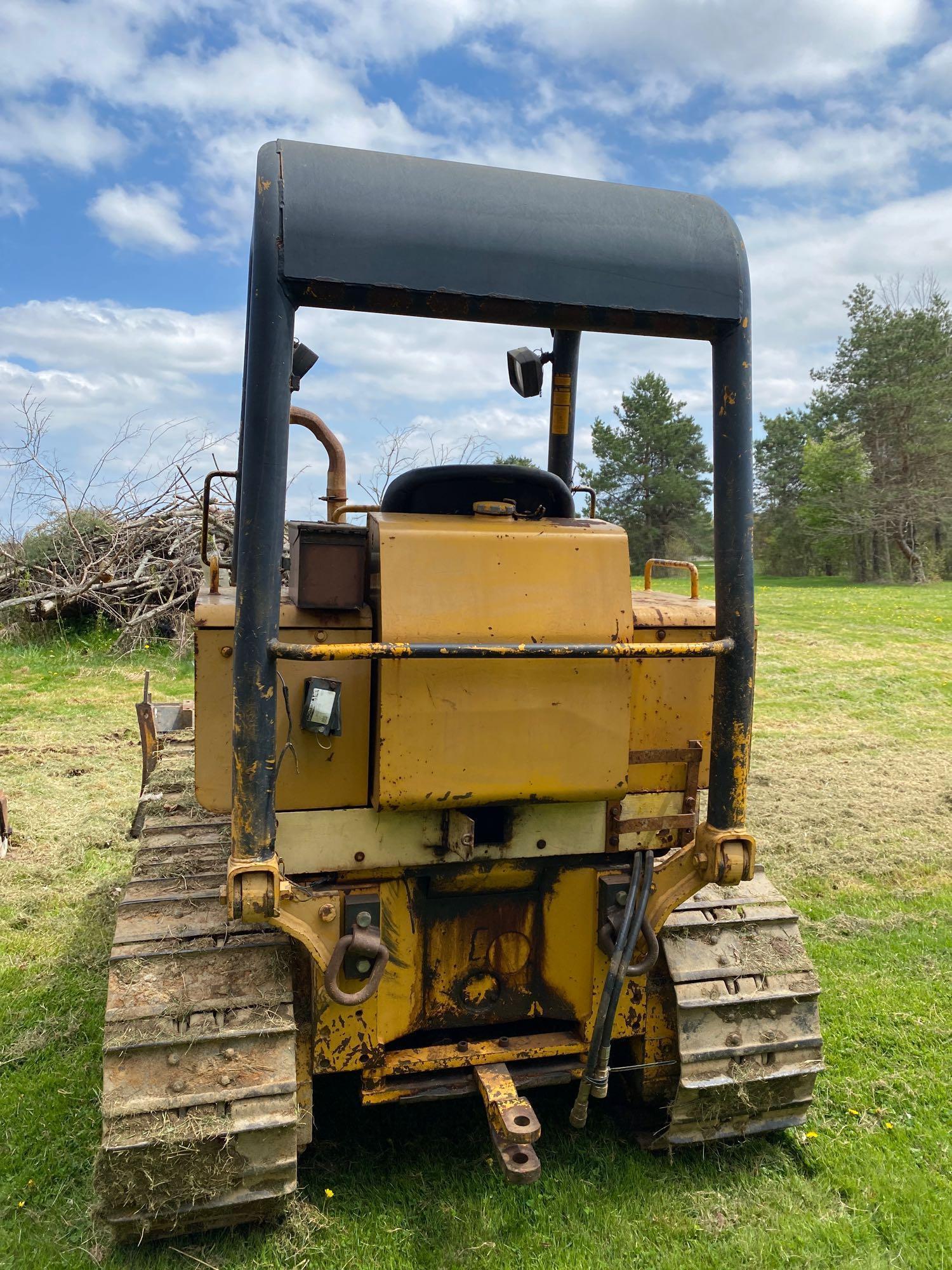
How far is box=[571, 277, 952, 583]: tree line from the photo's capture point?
3331 centimetres

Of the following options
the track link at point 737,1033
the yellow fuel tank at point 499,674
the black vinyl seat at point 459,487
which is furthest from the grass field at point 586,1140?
the black vinyl seat at point 459,487

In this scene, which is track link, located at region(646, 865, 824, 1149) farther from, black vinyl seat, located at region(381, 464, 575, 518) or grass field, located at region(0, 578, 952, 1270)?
black vinyl seat, located at region(381, 464, 575, 518)

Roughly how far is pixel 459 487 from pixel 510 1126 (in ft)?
6.14

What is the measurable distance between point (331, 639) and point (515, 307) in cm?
102

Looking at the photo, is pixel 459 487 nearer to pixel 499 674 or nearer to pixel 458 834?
pixel 499 674

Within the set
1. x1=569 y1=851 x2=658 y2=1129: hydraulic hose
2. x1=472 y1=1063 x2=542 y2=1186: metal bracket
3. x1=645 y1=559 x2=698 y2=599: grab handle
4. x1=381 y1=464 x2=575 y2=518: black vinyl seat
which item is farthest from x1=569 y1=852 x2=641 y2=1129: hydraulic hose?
x1=381 y1=464 x2=575 y2=518: black vinyl seat

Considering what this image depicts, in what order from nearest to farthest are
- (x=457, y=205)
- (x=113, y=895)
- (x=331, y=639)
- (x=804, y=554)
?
(x=457, y=205) → (x=331, y=639) → (x=113, y=895) → (x=804, y=554)

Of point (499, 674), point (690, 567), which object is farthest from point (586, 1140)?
point (690, 567)

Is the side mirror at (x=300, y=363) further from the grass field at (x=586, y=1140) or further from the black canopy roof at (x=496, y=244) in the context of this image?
the grass field at (x=586, y=1140)

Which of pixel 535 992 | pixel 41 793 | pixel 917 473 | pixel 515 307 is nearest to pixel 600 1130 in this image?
pixel 535 992

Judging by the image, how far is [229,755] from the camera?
2.76m

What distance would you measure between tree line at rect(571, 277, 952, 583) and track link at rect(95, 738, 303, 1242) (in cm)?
3162

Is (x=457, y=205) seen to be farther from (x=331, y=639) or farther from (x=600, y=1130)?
(x=600, y=1130)

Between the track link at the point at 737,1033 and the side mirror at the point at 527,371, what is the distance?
1945mm
